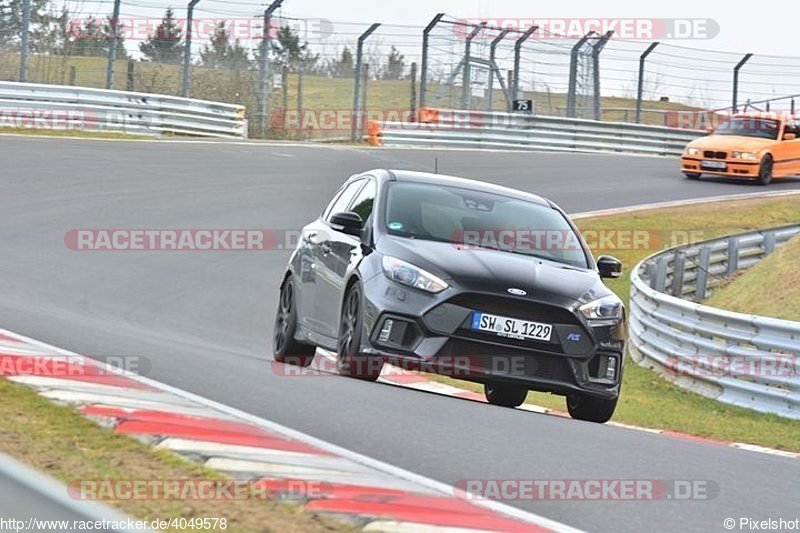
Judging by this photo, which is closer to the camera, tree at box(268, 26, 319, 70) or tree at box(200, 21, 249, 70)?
tree at box(200, 21, 249, 70)

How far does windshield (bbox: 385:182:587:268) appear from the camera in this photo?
30.8 feet

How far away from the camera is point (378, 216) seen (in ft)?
30.9

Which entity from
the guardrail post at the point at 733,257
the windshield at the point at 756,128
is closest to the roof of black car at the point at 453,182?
the guardrail post at the point at 733,257

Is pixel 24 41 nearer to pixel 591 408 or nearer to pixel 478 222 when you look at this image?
pixel 478 222

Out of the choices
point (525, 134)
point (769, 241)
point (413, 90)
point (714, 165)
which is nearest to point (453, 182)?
point (769, 241)

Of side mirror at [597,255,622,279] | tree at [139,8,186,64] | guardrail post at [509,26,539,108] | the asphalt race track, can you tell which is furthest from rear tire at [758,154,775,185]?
side mirror at [597,255,622,279]

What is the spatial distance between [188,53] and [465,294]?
75.8 feet

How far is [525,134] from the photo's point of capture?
3459 cm

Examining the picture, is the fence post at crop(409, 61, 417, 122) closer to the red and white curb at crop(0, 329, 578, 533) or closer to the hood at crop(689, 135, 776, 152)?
the hood at crop(689, 135, 776, 152)

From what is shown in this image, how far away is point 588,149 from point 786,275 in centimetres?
1925

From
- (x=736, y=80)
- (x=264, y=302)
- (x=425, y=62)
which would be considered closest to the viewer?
(x=264, y=302)

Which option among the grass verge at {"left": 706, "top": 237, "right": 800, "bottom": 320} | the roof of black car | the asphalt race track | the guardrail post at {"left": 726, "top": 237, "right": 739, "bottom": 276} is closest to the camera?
the asphalt race track

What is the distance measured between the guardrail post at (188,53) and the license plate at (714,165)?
11.4 metres

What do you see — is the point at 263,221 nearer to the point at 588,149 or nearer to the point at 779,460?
the point at 779,460
